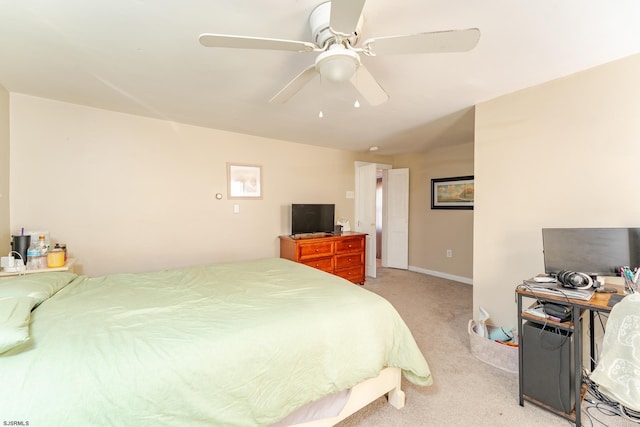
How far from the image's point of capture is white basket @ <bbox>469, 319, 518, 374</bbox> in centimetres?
210

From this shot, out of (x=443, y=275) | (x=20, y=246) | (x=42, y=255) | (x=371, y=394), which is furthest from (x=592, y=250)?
(x=20, y=246)

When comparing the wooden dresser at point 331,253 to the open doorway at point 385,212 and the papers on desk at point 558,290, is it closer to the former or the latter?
the open doorway at point 385,212

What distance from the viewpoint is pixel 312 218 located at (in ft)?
13.8

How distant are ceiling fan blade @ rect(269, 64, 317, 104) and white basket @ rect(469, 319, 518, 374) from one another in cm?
248

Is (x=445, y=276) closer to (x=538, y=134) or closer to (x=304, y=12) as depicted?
(x=538, y=134)

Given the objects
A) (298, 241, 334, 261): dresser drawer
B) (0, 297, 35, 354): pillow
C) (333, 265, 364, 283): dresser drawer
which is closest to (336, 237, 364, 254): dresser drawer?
(298, 241, 334, 261): dresser drawer

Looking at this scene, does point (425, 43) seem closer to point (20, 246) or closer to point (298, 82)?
point (298, 82)

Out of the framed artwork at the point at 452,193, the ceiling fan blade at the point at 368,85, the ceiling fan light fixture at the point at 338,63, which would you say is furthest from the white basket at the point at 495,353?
the framed artwork at the point at 452,193

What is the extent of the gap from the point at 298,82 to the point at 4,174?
9.16ft

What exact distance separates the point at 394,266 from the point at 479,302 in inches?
116

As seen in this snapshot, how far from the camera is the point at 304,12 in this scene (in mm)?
1394

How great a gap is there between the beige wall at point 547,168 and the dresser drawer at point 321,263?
196cm

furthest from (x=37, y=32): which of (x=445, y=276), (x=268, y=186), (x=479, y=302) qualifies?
(x=445, y=276)

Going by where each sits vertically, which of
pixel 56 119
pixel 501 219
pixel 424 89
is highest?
pixel 424 89
